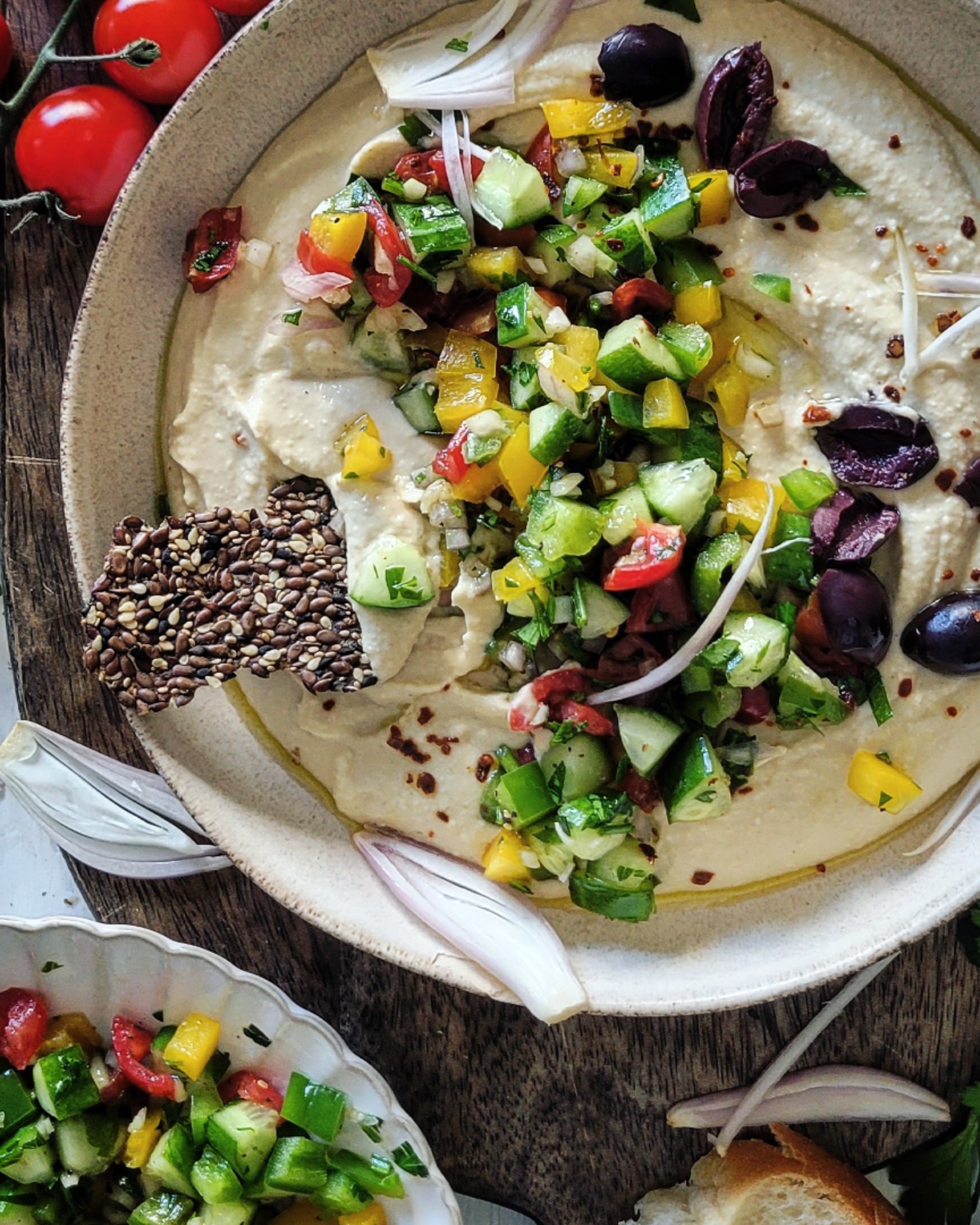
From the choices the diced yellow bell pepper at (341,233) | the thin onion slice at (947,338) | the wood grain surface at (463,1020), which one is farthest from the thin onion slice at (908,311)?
the wood grain surface at (463,1020)

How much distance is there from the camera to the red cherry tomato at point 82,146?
9.31 feet

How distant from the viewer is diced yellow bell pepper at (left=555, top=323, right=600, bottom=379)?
2.48 meters

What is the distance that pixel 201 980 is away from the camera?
2848mm

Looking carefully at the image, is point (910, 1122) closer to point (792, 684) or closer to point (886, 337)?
point (792, 684)

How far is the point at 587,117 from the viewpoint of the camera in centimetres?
245

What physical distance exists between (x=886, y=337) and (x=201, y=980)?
7.09 ft

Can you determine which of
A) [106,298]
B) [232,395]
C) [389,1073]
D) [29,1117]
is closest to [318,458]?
[232,395]

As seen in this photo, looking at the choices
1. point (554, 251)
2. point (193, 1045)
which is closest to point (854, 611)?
point (554, 251)

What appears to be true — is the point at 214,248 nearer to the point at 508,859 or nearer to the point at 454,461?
the point at 454,461

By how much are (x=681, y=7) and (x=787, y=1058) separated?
2489mm

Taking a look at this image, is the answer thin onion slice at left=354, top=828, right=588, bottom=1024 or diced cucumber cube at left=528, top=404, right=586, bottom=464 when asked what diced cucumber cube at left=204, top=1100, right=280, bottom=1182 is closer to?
thin onion slice at left=354, top=828, right=588, bottom=1024

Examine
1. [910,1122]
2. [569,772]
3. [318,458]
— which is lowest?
[910,1122]

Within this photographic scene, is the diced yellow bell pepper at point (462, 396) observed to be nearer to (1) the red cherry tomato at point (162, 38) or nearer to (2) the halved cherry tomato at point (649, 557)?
(2) the halved cherry tomato at point (649, 557)

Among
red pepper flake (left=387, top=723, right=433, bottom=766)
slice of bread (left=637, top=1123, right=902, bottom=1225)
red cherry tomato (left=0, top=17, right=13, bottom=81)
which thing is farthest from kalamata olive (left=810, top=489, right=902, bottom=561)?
red cherry tomato (left=0, top=17, right=13, bottom=81)
